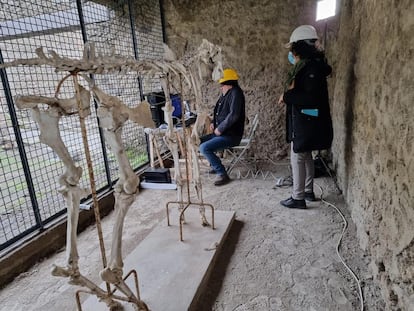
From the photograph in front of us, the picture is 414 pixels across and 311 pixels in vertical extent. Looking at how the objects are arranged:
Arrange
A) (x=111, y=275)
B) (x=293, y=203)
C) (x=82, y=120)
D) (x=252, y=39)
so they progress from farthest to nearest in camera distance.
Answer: (x=252, y=39), (x=293, y=203), (x=111, y=275), (x=82, y=120)

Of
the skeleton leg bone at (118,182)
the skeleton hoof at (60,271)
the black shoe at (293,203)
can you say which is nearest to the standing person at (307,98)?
the black shoe at (293,203)

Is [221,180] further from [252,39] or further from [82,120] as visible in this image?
[82,120]

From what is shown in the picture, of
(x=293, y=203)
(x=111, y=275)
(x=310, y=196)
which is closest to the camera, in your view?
(x=111, y=275)

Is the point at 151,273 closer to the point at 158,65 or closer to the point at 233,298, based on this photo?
the point at 233,298

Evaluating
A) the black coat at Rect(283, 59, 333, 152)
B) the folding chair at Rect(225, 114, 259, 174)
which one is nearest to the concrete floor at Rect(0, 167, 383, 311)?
the black coat at Rect(283, 59, 333, 152)

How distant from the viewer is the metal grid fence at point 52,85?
2.19 metres

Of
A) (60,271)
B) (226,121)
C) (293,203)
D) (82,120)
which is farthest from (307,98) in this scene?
(60,271)

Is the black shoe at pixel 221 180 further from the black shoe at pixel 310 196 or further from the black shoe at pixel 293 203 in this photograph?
the black shoe at pixel 310 196

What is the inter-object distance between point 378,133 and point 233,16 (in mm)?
3151

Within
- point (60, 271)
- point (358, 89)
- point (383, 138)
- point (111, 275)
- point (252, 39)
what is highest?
point (252, 39)

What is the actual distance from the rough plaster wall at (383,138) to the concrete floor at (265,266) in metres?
0.22

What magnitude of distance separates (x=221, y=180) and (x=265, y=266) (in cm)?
167

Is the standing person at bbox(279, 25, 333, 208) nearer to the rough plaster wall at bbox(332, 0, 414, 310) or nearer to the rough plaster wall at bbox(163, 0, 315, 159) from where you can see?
the rough plaster wall at bbox(332, 0, 414, 310)

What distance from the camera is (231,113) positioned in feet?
11.2
